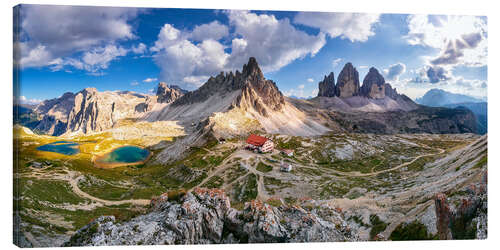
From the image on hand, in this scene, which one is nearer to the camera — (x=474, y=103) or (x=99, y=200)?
(x=474, y=103)

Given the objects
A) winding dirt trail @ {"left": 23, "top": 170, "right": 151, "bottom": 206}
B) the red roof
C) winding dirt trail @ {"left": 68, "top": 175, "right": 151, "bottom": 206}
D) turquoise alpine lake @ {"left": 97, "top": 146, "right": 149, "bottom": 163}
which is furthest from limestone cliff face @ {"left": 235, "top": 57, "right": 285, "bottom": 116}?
winding dirt trail @ {"left": 23, "top": 170, "right": 151, "bottom": 206}

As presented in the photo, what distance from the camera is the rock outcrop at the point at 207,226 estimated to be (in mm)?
11852

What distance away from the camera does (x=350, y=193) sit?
29.6m

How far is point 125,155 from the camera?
229 feet

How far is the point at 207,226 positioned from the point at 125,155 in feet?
227

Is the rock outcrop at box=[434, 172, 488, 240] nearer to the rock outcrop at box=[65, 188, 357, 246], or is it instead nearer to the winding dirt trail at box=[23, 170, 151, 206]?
the rock outcrop at box=[65, 188, 357, 246]

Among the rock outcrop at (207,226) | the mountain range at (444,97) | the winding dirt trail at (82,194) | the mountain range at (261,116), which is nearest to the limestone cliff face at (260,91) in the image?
the mountain range at (261,116)

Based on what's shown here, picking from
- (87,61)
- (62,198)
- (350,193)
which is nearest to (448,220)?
(350,193)

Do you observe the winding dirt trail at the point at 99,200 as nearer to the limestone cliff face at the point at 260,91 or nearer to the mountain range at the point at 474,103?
the mountain range at the point at 474,103

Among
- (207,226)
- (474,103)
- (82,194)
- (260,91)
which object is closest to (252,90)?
(260,91)

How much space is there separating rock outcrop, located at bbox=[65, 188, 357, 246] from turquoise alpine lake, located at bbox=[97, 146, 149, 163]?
5719 centimetres

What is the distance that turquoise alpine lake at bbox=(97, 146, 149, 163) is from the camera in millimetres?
61891

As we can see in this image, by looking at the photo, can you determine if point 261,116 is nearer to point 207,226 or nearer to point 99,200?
point 99,200
